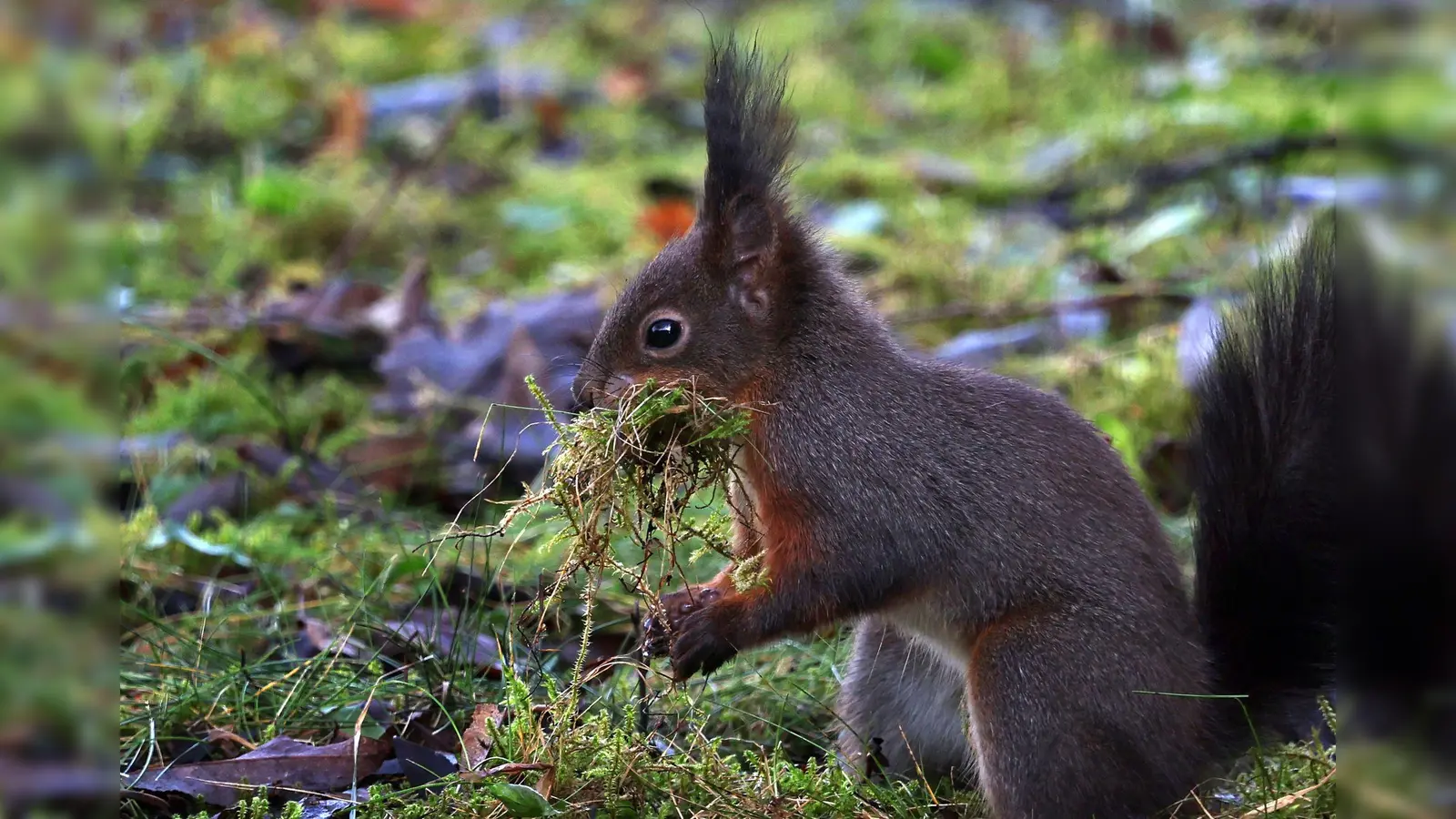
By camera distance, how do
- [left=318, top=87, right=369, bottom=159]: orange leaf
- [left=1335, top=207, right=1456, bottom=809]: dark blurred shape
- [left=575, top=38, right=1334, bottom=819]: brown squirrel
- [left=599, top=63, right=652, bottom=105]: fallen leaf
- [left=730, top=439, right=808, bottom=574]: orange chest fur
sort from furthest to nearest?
[left=599, top=63, right=652, bottom=105]: fallen leaf, [left=318, top=87, right=369, bottom=159]: orange leaf, [left=730, top=439, right=808, bottom=574]: orange chest fur, [left=575, top=38, right=1334, bottom=819]: brown squirrel, [left=1335, top=207, right=1456, bottom=809]: dark blurred shape

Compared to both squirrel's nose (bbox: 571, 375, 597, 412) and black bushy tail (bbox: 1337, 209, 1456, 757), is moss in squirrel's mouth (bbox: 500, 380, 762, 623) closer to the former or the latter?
squirrel's nose (bbox: 571, 375, 597, 412)

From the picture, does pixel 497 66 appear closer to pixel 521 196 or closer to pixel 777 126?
pixel 521 196

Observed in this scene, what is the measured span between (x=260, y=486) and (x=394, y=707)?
1268mm

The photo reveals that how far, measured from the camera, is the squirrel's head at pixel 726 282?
7.90ft

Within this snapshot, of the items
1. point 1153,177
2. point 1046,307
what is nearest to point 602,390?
point 1046,307

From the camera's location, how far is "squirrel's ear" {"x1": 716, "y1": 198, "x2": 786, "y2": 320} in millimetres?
2486

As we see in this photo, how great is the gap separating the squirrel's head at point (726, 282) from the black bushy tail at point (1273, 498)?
0.77m

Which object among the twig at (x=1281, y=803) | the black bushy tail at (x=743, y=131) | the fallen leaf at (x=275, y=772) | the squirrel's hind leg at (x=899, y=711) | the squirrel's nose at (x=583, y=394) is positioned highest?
the black bushy tail at (x=743, y=131)

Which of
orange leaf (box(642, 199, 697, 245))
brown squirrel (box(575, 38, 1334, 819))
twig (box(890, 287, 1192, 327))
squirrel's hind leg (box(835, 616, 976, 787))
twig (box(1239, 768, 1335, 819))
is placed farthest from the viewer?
orange leaf (box(642, 199, 697, 245))

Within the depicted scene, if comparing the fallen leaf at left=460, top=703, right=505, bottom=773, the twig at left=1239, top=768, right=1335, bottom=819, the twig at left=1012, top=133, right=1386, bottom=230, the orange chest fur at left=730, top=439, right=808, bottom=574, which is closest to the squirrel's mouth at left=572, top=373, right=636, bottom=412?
the orange chest fur at left=730, top=439, right=808, bottom=574

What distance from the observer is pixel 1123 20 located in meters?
8.42

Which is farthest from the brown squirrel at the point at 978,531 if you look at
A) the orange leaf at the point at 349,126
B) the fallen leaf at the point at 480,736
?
the orange leaf at the point at 349,126

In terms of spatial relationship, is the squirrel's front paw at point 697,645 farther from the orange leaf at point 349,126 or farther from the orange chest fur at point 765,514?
the orange leaf at point 349,126

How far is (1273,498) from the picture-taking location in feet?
7.20
